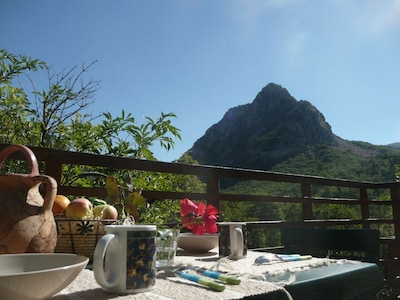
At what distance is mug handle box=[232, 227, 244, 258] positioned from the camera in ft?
3.20

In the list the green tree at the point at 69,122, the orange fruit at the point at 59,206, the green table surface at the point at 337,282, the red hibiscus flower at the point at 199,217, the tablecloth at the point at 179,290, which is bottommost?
the green table surface at the point at 337,282

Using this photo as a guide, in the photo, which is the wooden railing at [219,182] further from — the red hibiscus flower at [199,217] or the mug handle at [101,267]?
the mug handle at [101,267]

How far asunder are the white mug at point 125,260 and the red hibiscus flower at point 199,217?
430mm

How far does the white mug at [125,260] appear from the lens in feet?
1.77

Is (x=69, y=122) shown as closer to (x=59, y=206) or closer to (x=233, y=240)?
(x=59, y=206)

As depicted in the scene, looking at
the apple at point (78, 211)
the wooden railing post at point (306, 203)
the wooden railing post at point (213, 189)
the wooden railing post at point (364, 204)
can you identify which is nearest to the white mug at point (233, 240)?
the apple at point (78, 211)

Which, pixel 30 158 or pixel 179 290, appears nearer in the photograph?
pixel 179 290

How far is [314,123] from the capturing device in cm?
3072

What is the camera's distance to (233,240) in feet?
3.28

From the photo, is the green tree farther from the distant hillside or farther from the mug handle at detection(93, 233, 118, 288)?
the distant hillside

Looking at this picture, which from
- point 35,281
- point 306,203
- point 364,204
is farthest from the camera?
point 364,204

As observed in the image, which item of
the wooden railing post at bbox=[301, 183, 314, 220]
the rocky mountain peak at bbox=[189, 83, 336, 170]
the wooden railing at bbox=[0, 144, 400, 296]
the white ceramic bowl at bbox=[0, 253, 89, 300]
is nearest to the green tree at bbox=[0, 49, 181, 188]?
the wooden railing at bbox=[0, 144, 400, 296]

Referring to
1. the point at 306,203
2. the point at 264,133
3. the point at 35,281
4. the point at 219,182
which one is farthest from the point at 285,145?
the point at 35,281

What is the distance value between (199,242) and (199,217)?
126 mm
